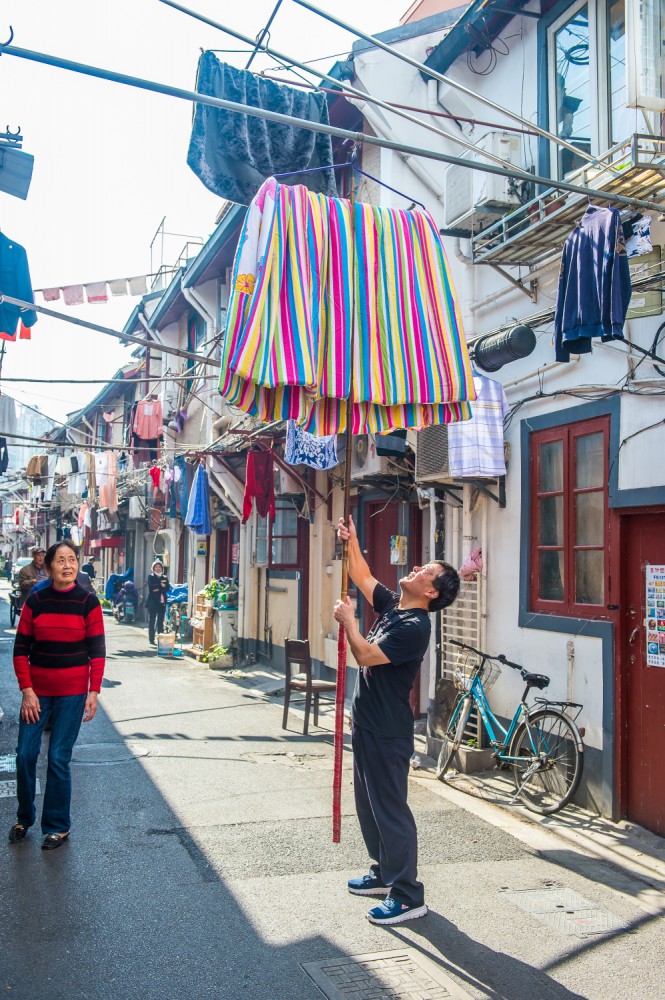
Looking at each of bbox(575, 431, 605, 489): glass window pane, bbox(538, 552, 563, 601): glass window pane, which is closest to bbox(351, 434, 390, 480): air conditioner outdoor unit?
bbox(538, 552, 563, 601): glass window pane

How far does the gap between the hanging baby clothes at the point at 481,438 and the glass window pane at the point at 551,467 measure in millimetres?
375

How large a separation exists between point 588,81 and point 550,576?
14.5 ft

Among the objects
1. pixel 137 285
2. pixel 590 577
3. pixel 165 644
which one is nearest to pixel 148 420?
pixel 137 285

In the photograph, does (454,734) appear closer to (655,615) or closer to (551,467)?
(655,615)

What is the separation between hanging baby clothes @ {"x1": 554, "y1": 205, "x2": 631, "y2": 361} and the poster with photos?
1.84 m

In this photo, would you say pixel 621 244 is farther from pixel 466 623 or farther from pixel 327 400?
pixel 466 623

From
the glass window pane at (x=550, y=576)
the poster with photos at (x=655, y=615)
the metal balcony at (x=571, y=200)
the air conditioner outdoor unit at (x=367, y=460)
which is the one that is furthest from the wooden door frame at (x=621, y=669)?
the air conditioner outdoor unit at (x=367, y=460)

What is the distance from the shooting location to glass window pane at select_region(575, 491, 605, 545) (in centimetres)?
715

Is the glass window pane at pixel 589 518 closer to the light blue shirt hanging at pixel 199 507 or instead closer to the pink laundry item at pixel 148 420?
the light blue shirt hanging at pixel 199 507

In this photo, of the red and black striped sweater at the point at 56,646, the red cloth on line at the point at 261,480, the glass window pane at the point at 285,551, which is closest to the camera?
the red and black striped sweater at the point at 56,646

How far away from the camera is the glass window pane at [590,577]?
23.3 ft

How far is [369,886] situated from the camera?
196 inches

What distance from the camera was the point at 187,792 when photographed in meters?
7.09

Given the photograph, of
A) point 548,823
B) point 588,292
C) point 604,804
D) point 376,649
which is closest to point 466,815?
point 548,823
